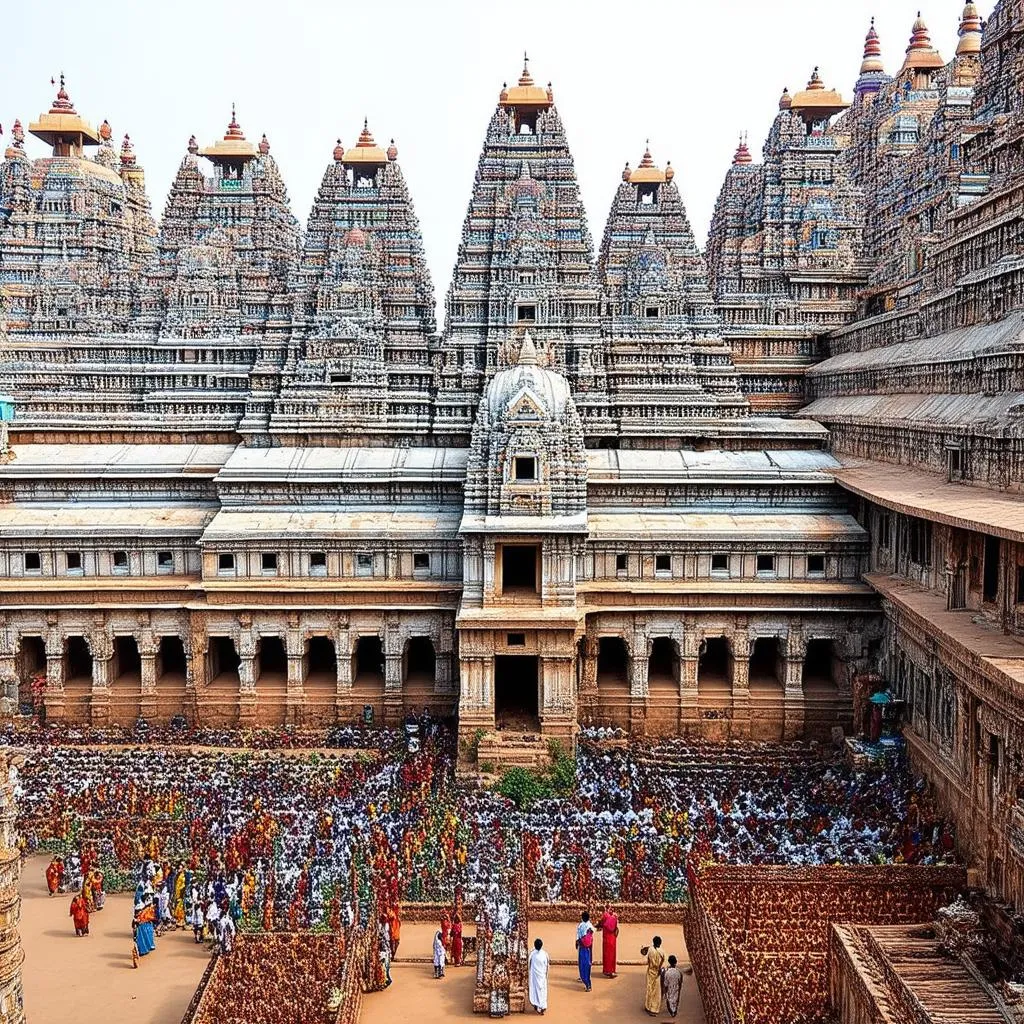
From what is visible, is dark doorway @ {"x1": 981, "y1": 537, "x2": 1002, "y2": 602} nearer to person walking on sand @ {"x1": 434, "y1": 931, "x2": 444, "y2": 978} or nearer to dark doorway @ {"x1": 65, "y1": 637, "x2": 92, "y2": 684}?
person walking on sand @ {"x1": 434, "y1": 931, "x2": 444, "y2": 978}

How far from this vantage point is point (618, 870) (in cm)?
1750

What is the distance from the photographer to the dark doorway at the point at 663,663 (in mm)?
25062

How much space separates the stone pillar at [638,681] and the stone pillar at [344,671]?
637 centimetres

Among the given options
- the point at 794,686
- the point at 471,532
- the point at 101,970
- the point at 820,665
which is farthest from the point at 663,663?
the point at 101,970

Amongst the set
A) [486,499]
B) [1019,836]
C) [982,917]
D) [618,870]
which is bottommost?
[618,870]

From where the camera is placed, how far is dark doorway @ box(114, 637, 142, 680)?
26500mm

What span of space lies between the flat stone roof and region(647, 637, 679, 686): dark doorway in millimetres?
5575

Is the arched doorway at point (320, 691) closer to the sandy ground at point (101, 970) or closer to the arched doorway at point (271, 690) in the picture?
the arched doorway at point (271, 690)

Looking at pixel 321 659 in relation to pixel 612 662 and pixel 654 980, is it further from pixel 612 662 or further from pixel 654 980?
pixel 654 980

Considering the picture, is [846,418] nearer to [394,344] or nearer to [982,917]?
[394,344]

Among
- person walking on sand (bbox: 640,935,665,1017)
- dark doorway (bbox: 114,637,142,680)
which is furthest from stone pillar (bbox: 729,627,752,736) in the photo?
dark doorway (bbox: 114,637,142,680)

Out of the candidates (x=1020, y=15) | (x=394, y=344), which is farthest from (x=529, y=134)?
(x=1020, y=15)

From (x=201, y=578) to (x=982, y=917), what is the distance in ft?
60.4

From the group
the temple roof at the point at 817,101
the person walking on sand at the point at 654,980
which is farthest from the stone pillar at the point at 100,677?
the temple roof at the point at 817,101
